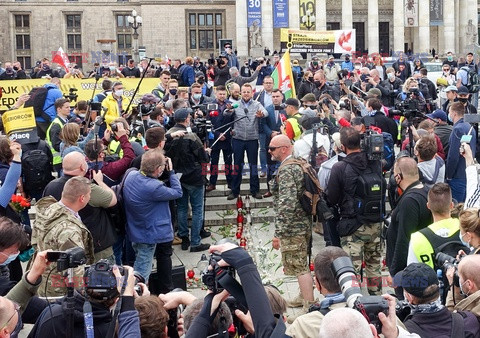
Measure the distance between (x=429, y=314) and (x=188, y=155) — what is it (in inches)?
247

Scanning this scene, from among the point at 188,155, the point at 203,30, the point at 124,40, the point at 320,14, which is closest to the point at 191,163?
the point at 188,155

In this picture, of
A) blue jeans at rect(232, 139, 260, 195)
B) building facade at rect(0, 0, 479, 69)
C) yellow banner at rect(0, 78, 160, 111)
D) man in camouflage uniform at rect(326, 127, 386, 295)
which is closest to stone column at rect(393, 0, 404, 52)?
building facade at rect(0, 0, 479, 69)

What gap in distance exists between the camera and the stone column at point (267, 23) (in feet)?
162

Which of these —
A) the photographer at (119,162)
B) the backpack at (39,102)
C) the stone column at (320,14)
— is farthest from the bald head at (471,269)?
the stone column at (320,14)

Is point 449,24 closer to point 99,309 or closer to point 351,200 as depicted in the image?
point 351,200

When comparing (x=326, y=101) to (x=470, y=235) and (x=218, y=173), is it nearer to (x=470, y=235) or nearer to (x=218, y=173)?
(x=218, y=173)

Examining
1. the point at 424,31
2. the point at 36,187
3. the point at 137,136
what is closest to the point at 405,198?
the point at 137,136

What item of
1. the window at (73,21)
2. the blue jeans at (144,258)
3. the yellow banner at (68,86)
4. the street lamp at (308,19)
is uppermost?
the window at (73,21)

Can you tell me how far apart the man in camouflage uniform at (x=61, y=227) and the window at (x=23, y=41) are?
166 ft

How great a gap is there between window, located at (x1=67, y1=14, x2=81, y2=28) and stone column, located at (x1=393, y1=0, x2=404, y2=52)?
78.8 ft

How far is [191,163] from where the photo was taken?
1050 centimetres

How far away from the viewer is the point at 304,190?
8258mm

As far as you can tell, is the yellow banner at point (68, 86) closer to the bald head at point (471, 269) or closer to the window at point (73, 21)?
the bald head at point (471, 269)

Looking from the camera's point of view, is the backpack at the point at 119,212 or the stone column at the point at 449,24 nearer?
the backpack at the point at 119,212
